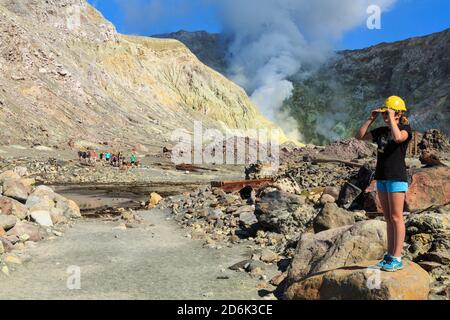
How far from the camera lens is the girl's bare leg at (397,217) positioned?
17.6 ft

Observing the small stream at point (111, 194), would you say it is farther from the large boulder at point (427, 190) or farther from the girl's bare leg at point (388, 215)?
the girl's bare leg at point (388, 215)

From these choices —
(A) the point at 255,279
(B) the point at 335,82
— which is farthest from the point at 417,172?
(B) the point at 335,82

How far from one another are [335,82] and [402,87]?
17.4 meters

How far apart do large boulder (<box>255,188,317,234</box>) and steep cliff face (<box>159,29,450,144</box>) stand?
9688cm

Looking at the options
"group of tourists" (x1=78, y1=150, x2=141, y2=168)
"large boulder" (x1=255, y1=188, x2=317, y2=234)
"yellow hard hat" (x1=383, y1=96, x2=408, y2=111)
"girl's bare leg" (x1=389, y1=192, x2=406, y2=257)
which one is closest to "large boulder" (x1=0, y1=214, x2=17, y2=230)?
"large boulder" (x1=255, y1=188, x2=317, y2=234)

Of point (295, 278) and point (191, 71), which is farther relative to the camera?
point (191, 71)

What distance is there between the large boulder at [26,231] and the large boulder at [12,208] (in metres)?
0.67

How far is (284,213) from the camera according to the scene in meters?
11.1

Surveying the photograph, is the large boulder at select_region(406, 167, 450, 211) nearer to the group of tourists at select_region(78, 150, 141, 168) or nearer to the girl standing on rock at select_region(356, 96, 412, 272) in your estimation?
the girl standing on rock at select_region(356, 96, 412, 272)

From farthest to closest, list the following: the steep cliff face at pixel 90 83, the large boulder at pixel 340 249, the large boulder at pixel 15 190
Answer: the steep cliff face at pixel 90 83 < the large boulder at pixel 15 190 < the large boulder at pixel 340 249

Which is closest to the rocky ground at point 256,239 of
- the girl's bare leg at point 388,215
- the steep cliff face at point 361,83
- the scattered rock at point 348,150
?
the girl's bare leg at point 388,215

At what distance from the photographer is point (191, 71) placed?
8712 cm
